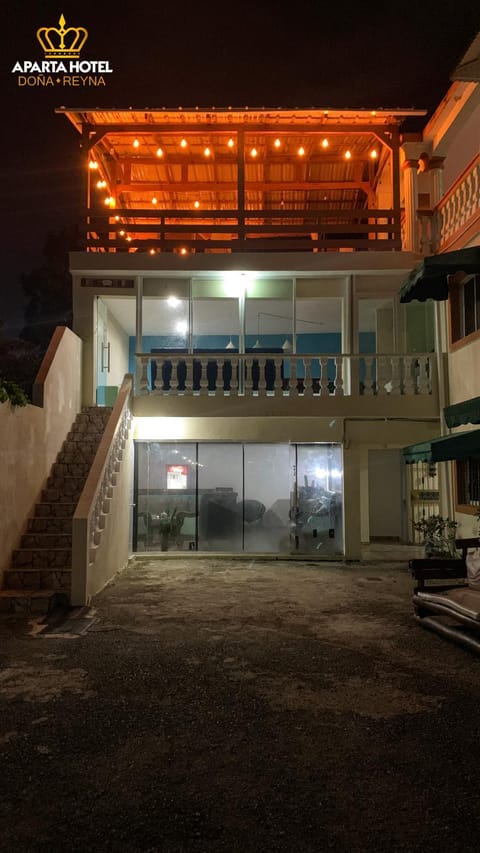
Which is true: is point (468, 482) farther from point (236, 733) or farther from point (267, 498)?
point (236, 733)

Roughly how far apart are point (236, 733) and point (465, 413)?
4.37m

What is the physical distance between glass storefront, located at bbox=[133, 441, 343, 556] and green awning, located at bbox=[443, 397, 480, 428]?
15.2ft

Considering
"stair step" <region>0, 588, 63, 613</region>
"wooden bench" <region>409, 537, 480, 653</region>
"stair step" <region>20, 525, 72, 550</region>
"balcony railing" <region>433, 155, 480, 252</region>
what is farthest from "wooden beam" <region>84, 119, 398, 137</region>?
"stair step" <region>0, 588, 63, 613</region>

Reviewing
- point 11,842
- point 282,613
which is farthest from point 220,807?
point 282,613

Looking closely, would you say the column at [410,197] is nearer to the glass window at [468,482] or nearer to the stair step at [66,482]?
the glass window at [468,482]

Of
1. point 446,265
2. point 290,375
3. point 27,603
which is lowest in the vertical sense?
point 27,603

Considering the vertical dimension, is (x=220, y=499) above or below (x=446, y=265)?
below

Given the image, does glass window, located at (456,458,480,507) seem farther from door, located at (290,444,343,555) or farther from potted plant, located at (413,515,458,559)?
door, located at (290,444,343,555)

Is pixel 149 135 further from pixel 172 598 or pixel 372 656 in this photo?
pixel 372 656

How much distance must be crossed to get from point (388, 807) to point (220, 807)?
0.84 m

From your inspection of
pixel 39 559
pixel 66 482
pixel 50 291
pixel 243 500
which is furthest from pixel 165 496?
pixel 50 291

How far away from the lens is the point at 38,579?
772 centimetres

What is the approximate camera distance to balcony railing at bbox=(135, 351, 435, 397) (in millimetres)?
11438

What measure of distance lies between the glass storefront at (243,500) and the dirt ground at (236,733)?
431 cm
